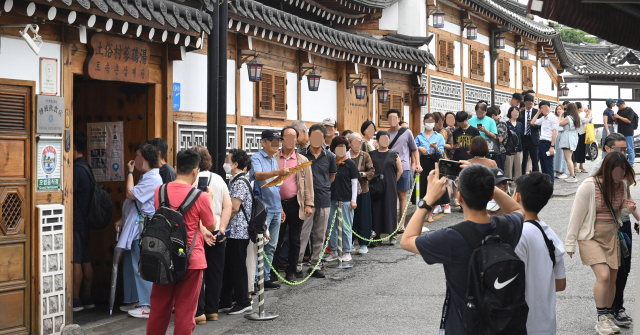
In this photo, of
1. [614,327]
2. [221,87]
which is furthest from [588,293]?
[221,87]

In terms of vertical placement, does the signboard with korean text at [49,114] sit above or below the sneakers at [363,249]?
above

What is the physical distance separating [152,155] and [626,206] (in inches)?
210

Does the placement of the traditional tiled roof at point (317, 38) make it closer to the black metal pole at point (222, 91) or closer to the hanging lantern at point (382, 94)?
the hanging lantern at point (382, 94)

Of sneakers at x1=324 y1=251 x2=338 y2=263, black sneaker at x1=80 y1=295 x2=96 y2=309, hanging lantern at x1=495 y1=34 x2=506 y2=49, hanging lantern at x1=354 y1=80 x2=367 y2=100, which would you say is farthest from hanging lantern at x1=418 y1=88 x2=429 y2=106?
black sneaker at x1=80 y1=295 x2=96 y2=309

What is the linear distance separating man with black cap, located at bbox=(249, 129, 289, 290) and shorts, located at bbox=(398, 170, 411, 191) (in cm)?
424

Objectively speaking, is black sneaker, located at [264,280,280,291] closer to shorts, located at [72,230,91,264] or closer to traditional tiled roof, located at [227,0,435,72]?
shorts, located at [72,230,91,264]

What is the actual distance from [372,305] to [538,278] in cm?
406

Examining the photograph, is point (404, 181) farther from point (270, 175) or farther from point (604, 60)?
point (604, 60)

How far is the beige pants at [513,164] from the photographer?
17359mm

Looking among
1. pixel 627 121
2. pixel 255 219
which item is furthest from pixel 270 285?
pixel 627 121

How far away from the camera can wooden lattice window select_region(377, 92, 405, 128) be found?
696 inches

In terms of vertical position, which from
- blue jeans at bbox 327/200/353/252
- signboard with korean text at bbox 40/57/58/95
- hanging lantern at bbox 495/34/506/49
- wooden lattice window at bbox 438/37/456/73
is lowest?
blue jeans at bbox 327/200/353/252

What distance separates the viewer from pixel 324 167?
10.3m

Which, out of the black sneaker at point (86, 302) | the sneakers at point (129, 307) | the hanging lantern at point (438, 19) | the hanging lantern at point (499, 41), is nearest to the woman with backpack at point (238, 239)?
the sneakers at point (129, 307)
